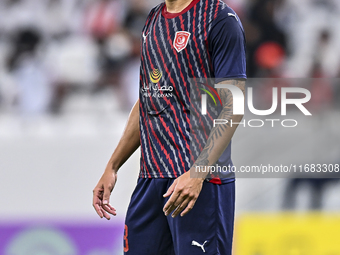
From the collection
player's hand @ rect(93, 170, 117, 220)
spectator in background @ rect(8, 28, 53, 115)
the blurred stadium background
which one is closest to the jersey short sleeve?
player's hand @ rect(93, 170, 117, 220)

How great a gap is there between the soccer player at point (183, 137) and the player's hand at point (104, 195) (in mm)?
151

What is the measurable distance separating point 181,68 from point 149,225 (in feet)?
1.73

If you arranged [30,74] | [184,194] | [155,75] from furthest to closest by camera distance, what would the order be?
[30,74], [155,75], [184,194]

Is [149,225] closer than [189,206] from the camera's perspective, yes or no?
No

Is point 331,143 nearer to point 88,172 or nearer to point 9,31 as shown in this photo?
point 88,172

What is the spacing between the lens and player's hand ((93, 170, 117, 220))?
1.81 m

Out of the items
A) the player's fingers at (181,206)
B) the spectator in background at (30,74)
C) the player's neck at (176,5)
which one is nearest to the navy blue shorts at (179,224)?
the player's fingers at (181,206)

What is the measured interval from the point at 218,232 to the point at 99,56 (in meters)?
3.12

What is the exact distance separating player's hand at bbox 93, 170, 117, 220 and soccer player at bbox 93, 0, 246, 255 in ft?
0.50

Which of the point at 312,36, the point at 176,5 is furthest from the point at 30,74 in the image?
the point at 176,5

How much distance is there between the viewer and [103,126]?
3918 millimetres

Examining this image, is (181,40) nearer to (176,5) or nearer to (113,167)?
(176,5)

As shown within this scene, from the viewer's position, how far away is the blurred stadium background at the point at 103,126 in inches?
138

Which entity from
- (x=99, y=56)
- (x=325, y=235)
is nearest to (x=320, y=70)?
(x=325, y=235)
